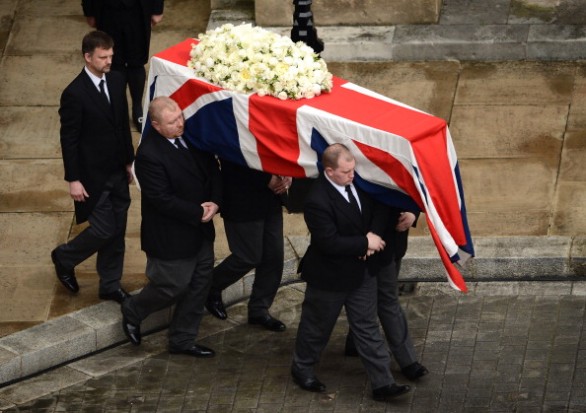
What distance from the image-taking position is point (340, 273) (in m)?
8.94

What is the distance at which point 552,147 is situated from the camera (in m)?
12.3

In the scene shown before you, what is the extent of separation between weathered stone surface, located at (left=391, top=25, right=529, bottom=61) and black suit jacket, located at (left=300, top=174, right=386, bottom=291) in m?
5.26

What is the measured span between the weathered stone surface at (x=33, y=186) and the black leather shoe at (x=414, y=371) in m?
3.55

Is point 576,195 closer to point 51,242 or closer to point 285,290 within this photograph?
point 285,290

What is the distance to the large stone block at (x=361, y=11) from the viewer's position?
14.3m

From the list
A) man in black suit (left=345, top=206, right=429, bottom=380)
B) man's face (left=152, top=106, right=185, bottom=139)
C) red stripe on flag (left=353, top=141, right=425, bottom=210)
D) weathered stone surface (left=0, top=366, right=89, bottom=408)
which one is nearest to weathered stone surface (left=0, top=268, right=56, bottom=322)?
weathered stone surface (left=0, top=366, right=89, bottom=408)

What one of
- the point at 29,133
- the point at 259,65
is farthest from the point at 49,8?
the point at 259,65

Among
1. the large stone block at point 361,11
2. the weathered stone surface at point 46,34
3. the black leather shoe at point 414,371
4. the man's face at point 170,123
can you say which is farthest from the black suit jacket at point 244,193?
the weathered stone surface at point 46,34

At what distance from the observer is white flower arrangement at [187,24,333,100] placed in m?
9.19

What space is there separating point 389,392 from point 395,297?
2.03 ft

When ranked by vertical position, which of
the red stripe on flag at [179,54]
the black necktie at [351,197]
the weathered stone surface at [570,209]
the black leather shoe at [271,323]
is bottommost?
the black leather shoe at [271,323]

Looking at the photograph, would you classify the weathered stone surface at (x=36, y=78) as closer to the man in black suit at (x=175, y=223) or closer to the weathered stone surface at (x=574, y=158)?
the man in black suit at (x=175, y=223)

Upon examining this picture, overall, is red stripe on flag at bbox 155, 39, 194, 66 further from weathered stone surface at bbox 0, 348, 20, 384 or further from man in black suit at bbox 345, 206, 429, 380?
weathered stone surface at bbox 0, 348, 20, 384

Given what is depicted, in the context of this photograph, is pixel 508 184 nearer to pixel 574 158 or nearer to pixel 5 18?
pixel 574 158
